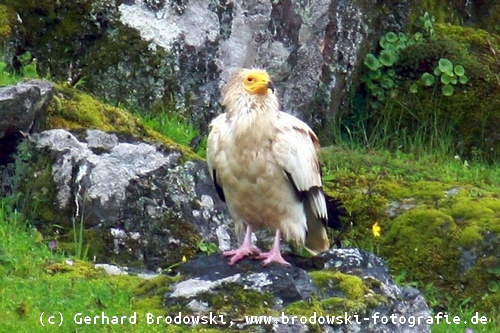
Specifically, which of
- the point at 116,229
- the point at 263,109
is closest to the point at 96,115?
the point at 116,229

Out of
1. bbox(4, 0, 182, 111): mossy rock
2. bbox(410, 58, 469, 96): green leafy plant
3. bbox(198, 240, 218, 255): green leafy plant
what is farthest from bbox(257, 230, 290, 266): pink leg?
bbox(410, 58, 469, 96): green leafy plant

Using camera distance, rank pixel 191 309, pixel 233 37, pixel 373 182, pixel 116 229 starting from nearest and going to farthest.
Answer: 1. pixel 191 309
2. pixel 116 229
3. pixel 373 182
4. pixel 233 37

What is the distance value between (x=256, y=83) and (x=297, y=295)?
1.37 meters

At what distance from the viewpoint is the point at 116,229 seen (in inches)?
346

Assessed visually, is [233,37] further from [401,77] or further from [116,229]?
[116,229]

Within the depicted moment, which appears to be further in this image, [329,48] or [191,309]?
[329,48]

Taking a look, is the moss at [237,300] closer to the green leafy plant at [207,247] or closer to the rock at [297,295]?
the rock at [297,295]

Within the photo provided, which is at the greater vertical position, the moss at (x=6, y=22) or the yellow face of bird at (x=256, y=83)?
the yellow face of bird at (x=256, y=83)

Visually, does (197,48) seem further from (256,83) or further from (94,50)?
(256,83)

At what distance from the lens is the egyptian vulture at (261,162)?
7.55m

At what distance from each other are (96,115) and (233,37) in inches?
97.3

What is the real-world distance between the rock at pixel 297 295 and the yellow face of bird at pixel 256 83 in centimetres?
102

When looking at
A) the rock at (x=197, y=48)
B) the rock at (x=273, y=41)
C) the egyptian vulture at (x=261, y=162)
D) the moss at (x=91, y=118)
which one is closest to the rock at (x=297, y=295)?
the egyptian vulture at (x=261, y=162)

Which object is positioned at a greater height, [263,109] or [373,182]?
[263,109]
